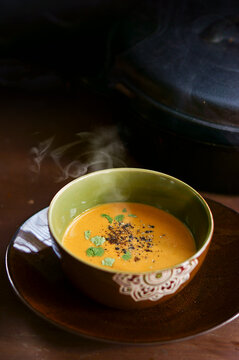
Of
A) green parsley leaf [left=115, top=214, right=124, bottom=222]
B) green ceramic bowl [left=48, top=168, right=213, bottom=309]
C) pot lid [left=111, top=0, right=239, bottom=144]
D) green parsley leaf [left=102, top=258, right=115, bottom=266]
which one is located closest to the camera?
green ceramic bowl [left=48, top=168, right=213, bottom=309]

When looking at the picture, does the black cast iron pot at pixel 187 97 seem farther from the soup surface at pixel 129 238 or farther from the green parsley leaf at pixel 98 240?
the green parsley leaf at pixel 98 240

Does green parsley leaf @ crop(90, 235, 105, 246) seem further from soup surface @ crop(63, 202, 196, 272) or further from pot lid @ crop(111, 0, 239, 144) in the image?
pot lid @ crop(111, 0, 239, 144)

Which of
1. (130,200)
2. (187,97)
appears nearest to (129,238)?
(130,200)

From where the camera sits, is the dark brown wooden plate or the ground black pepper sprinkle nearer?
the dark brown wooden plate

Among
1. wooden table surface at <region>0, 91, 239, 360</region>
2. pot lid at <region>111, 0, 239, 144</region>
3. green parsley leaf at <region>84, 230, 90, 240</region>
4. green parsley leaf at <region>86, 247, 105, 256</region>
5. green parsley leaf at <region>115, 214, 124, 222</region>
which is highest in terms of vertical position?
pot lid at <region>111, 0, 239, 144</region>

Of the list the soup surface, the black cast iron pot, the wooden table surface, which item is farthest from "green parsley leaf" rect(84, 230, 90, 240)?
the black cast iron pot

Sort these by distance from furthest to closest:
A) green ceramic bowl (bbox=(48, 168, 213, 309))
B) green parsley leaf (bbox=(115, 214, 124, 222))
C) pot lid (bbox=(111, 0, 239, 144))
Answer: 1. pot lid (bbox=(111, 0, 239, 144))
2. green parsley leaf (bbox=(115, 214, 124, 222))
3. green ceramic bowl (bbox=(48, 168, 213, 309))

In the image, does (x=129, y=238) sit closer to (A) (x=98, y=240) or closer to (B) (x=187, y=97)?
(A) (x=98, y=240)
